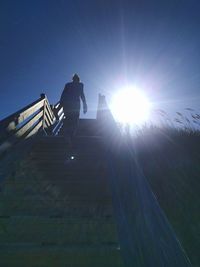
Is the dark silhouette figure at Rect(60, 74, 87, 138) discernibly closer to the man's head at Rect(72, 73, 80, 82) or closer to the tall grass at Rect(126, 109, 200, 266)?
the man's head at Rect(72, 73, 80, 82)

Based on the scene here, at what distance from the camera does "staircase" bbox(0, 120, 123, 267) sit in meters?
2.23

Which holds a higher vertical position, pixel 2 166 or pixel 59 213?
pixel 2 166

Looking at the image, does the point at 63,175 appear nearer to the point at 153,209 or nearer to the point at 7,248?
the point at 7,248

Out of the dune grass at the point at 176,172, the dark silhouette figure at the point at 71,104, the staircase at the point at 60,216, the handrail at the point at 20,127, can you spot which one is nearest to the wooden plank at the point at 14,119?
the handrail at the point at 20,127

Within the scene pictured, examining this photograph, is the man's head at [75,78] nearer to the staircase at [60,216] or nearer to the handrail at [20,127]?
the handrail at [20,127]

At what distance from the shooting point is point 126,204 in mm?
2416

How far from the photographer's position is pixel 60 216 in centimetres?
281

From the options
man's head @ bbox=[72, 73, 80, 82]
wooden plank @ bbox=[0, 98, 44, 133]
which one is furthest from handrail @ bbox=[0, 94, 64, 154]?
man's head @ bbox=[72, 73, 80, 82]

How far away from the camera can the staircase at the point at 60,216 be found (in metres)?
2.23

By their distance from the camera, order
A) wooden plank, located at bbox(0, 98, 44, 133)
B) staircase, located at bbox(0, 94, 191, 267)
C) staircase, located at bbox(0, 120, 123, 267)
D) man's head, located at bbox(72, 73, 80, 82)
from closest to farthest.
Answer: staircase, located at bbox(0, 94, 191, 267) < staircase, located at bbox(0, 120, 123, 267) < wooden plank, located at bbox(0, 98, 44, 133) < man's head, located at bbox(72, 73, 80, 82)

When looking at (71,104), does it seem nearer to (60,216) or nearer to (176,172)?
(176,172)

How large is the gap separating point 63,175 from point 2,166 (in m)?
0.96

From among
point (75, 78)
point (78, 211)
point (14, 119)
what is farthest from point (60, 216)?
point (75, 78)

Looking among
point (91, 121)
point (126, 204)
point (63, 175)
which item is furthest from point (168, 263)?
point (91, 121)
